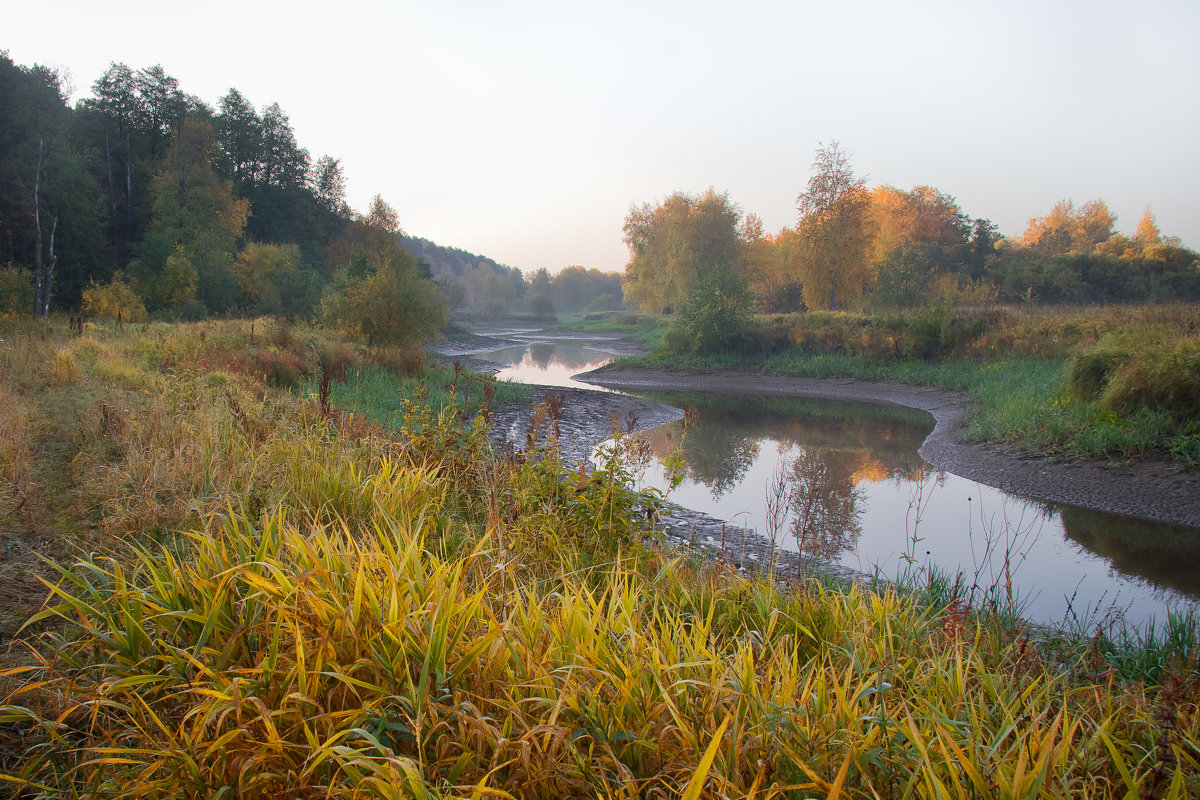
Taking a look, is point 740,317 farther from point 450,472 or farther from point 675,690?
point 675,690

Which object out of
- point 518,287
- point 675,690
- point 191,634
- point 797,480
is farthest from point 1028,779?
point 518,287

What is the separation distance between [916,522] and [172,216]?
147 ft

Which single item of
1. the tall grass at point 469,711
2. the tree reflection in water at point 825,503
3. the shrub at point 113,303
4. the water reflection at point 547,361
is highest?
the shrub at point 113,303

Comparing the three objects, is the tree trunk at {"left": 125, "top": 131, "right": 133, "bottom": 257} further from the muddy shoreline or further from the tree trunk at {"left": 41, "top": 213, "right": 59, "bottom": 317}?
the muddy shoreline

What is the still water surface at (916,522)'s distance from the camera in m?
6.16

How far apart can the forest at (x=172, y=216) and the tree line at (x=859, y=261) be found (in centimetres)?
1808

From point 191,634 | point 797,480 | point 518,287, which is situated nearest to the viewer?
point 191,634

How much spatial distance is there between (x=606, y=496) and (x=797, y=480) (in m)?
7.18

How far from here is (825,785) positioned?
1.70m

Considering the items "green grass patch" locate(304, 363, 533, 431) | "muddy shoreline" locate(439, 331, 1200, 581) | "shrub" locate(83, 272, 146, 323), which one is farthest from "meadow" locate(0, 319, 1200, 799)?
"shrub" locate(83, 272, 146, 323)

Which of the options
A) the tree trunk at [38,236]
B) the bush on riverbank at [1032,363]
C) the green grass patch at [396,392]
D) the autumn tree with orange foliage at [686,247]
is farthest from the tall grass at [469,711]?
the autumn tree with orange foliage at [686,247]

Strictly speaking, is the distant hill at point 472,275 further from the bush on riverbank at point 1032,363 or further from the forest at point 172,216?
the bush on riverbank at point 1032,363

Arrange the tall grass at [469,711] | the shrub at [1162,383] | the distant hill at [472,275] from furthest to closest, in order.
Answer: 1. the distant hill at [472,275]
2. the shrub at [1162,383]
3. the tall grass at [469,711]

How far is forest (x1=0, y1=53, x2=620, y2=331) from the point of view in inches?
984
